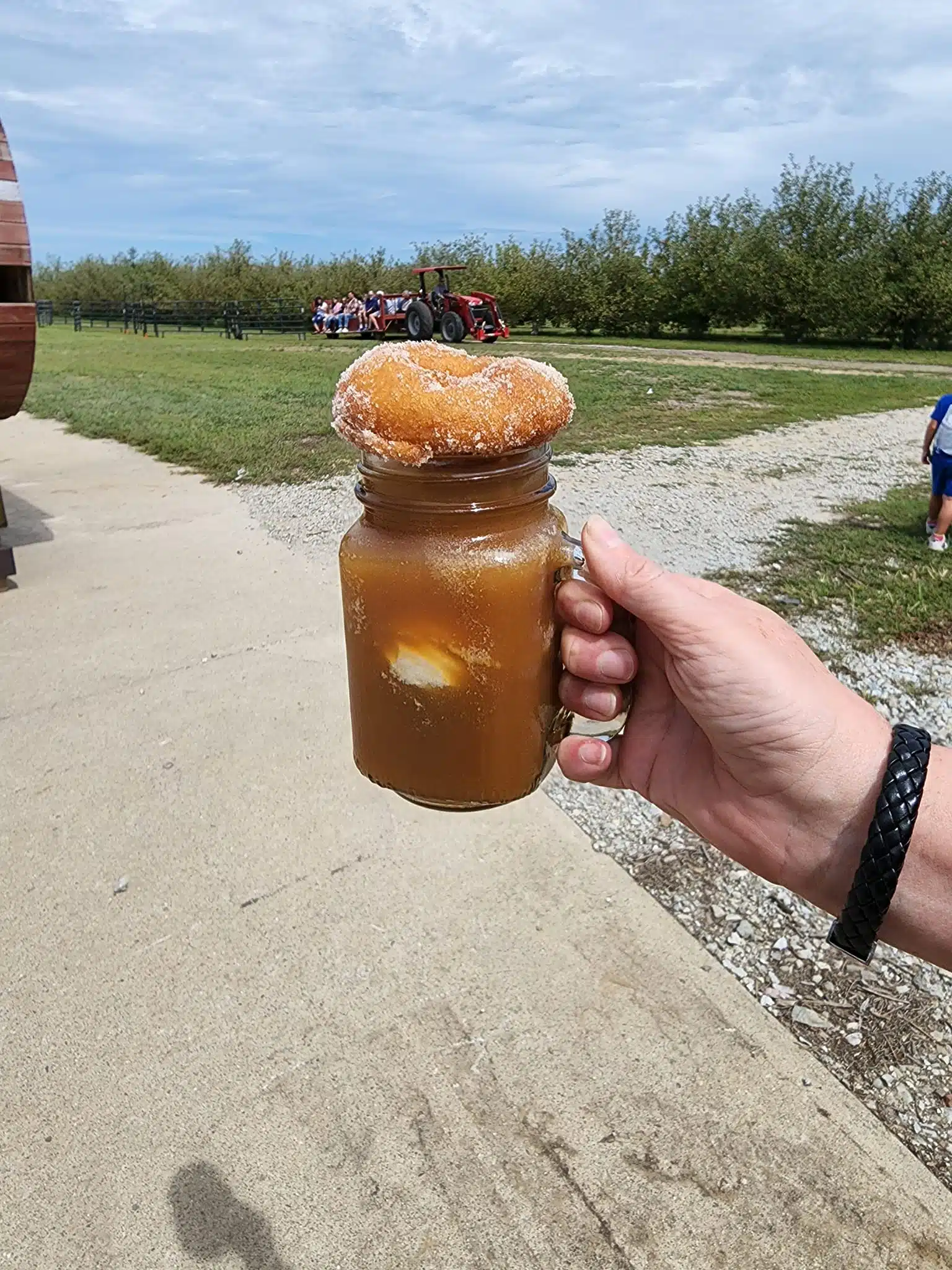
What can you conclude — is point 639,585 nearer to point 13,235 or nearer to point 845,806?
point 845,806

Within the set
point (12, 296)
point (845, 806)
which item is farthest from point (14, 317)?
point (845, 806)

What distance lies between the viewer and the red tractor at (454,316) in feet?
68.4

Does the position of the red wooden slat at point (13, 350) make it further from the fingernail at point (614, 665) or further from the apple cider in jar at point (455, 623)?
the fingernail at point (614, 665)

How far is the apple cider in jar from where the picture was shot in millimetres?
1203

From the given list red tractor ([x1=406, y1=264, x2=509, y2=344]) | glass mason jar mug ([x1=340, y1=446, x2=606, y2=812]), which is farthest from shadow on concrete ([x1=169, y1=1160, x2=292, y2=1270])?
red tractor ([x1=406, y1=264, x2=509, y2=344])

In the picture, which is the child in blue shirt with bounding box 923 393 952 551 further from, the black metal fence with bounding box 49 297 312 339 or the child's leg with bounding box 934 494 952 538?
the black metal fence with bounding box 49 297 312 339

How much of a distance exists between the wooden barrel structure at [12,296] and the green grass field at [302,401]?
271 cm

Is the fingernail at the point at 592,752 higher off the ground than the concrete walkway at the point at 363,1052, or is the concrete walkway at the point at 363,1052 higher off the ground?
the fingernail at the point at 592,752

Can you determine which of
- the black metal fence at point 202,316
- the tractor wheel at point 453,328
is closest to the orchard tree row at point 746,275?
the black metal fence at point 202,316

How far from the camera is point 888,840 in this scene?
1.36 m

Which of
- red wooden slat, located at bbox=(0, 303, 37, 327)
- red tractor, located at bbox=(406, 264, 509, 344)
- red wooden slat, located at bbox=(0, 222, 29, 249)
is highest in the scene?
red wooden slat, located at bbox=(0, 222, 29, 249)

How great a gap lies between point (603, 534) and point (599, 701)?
25 cm

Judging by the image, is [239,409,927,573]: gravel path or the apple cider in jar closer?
the apple cider in jar

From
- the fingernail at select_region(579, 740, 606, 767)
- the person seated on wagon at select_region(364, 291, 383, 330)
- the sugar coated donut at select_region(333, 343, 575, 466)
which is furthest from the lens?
the person seated on wagon at select_region(364, 291, 383, 330)
